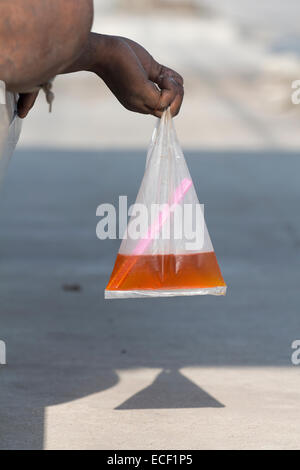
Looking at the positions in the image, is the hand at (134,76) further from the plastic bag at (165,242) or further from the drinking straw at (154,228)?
the drinking straw at (154,228)

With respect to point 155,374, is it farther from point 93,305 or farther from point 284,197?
point 284,197

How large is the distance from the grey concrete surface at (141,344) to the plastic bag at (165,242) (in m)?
0.47

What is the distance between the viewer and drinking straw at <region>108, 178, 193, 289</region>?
3154 mm

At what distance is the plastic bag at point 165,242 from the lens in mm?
3156

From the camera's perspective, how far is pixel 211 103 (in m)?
23.7

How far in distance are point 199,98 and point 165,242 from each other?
21.9 metres

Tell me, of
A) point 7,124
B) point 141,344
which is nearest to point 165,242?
point 7,124

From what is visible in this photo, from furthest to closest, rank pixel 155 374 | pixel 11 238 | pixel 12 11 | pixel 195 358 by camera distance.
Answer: pixel 11 238, pixel 195 358, pixel 155 374, pixel 12 11

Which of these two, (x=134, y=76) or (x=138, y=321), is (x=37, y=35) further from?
(x=138, y=321)

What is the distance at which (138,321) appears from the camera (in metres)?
4.86

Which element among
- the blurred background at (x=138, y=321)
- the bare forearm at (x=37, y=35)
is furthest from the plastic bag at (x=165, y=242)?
the bare forearm at (x=37, y=35)
